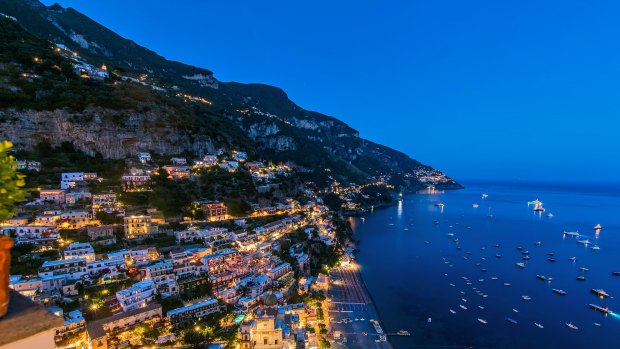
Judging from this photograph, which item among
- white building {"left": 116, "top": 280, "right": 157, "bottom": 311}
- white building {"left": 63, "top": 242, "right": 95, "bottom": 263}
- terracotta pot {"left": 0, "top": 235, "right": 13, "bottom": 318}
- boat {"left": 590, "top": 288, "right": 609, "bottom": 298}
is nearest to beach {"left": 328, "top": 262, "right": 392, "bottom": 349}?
white building {"left": 116, "top": 280, "right": 157, "bottom": 311}

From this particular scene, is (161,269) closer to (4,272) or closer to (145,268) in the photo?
(145,268)

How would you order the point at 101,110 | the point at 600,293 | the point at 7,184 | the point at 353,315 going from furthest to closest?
the point at 101,110 < the point at 600,293 < the point at 353,315 < the point at 7,184

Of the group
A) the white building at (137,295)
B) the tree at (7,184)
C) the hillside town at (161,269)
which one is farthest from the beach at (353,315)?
the tree at (7,184)

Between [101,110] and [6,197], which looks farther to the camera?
[101,110]

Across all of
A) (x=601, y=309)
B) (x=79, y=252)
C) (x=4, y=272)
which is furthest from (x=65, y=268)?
(x=601, y=309)

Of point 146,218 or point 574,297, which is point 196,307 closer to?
point 146,218

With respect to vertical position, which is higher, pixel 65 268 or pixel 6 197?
pixel 6 197

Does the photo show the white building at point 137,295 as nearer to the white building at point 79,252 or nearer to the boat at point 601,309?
the white building at point 79,252
